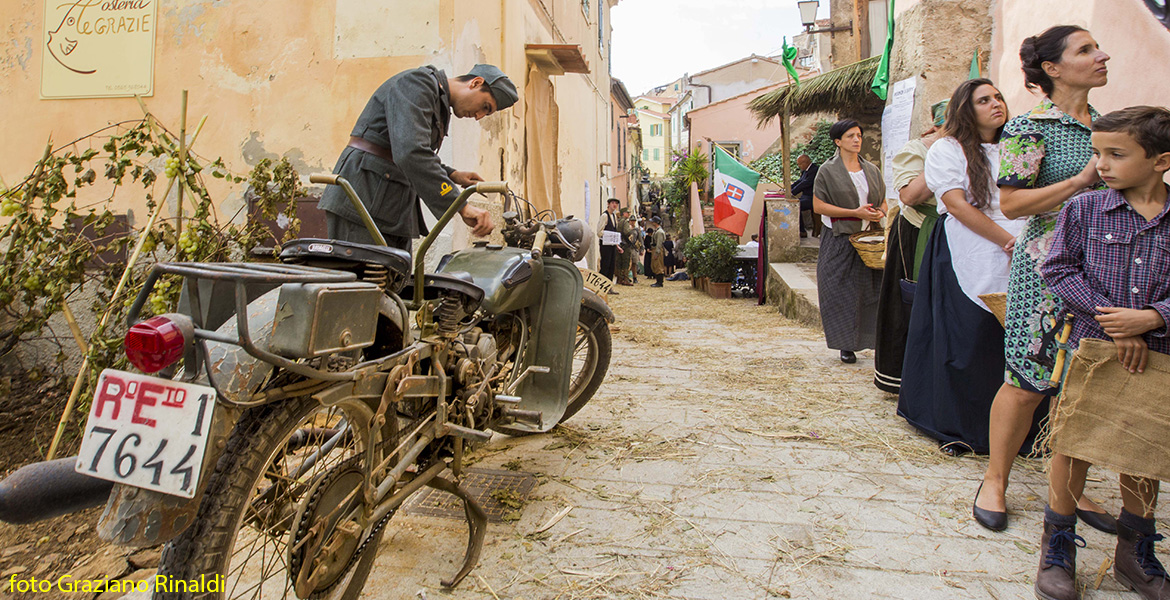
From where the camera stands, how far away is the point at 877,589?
207 centimetres

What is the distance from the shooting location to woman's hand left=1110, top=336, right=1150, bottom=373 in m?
1.94

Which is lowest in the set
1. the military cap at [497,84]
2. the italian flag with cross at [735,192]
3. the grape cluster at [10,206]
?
the grape cluster at [10,206]

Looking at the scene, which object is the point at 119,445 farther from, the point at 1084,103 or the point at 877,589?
the point at 1084,103

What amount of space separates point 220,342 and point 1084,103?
9.79 ft

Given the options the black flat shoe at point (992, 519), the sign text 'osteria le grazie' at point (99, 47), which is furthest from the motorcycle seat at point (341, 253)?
the sign text 'osteria le grazie' at point (99, 47)

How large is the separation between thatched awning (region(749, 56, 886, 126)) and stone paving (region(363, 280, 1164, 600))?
980 centimetres

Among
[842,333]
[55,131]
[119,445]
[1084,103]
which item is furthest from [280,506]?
[55,131]

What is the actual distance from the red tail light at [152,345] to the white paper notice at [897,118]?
964 centimetres

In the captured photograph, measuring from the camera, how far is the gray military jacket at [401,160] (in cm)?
→ 276

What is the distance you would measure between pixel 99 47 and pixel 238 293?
17.2ft

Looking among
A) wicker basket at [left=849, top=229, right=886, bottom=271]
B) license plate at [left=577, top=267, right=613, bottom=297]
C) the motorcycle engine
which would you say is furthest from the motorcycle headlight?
wicker basket at [left=849, top=229, right=886, bottom=271]

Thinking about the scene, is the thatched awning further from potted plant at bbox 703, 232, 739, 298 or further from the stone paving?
the stone paving

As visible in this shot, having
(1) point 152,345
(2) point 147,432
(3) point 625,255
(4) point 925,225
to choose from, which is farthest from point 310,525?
(3) point 625,255

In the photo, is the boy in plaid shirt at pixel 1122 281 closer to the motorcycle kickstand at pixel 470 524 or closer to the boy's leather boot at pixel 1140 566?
the boy's leather boot at pixel 1140 566
